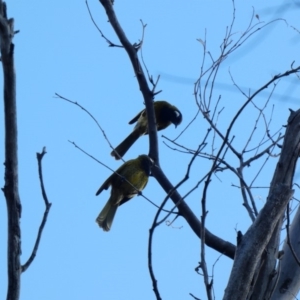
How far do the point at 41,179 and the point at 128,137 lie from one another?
185 inches

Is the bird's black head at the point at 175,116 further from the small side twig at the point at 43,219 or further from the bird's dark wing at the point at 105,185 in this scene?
the small side twig at the point at 43,219

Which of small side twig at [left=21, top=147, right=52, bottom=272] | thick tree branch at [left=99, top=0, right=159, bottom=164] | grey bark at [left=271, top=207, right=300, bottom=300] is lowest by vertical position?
small side twig at [left=21, top=147, right=52, bottom=272]

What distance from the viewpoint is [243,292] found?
2152 mm

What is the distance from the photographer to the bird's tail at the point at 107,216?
5918 mm

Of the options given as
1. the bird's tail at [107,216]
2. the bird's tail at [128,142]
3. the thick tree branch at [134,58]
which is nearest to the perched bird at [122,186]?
the bird's tail at [107,216]

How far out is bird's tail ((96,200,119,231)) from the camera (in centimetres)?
592

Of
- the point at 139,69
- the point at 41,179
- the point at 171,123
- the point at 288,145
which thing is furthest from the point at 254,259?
the point at 171,123

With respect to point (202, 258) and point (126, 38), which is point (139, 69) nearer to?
point (126, 38)

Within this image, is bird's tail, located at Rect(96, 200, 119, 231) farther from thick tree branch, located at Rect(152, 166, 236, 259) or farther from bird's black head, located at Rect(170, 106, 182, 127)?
thick tree branch, located at Rect(152, 166, 236, 259)

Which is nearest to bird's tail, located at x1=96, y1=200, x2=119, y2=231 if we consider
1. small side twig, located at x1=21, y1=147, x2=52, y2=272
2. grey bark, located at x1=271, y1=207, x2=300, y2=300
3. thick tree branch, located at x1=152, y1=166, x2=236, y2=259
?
thick tree branch, located at x1=152, y1=166, x2=236, y2=259

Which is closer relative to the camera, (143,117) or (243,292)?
(243,292)

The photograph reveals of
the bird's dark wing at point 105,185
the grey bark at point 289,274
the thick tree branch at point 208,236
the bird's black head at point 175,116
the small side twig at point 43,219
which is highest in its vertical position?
the bird's black head at point 175,116

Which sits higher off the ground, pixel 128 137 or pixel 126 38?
pixel 128 137

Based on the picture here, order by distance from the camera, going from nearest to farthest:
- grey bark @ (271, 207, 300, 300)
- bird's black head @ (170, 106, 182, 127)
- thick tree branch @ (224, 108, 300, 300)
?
thick tree branch @ (224, 108, 300, 300) → grey bark @ (271, 207, 300, 300) → bird's black head @ (170, 106, 182, 127)
